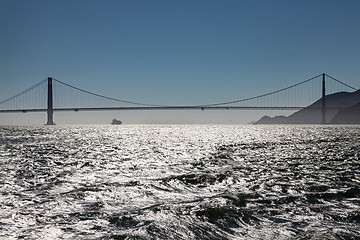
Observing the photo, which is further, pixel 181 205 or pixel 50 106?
pixel 50 106

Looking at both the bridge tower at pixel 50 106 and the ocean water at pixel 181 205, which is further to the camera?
the bridge tower at pixel 50 106

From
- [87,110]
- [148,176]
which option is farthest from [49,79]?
[148,176]

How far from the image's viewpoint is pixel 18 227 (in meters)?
6.67

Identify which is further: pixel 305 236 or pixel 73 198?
pixel 73 198

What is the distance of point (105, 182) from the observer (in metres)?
12.3

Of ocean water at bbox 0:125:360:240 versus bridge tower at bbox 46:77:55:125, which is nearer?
ocean water at bbox 0:125:360:240

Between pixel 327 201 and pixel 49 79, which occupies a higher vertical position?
pixel 49 79

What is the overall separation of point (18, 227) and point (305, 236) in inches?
217

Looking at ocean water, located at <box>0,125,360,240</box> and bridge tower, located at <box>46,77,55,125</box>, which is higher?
bridge tower, located at <box>46,77,55,125</box>

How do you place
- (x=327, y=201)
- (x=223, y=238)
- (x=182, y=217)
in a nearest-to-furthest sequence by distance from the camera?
(x=223, y=238)
(x=182, y=217)
(x=327, y=201)

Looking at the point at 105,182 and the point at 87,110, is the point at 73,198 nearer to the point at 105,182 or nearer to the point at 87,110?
the point at 105,182

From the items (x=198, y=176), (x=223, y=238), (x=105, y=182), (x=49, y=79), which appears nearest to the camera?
(x=223, y=238)

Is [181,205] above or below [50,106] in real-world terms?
below

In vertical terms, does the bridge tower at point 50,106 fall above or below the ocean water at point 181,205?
above
